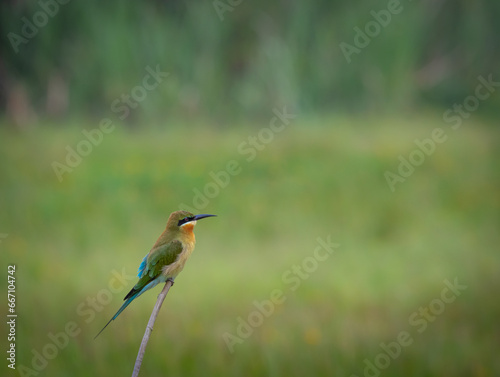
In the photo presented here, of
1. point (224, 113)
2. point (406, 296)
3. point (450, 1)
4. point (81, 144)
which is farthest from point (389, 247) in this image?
point (450, 1)

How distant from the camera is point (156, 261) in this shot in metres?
2.40

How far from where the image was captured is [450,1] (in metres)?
9.45

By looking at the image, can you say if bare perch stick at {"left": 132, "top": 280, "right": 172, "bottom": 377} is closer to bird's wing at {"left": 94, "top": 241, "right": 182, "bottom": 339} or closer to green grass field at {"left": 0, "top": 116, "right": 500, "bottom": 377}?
bird's wing at {"left": 94, "top": 241, "right": 182, "bottom": 339}

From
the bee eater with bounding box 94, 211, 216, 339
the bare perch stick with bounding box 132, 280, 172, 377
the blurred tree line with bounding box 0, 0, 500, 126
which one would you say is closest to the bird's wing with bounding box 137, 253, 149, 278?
the bee eater with bounding box 94, 211, 216, 339

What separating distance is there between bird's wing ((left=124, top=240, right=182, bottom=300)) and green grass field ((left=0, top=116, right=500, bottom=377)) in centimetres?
238

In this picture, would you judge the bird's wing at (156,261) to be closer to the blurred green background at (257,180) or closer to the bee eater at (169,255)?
the bee eater at (169,255)

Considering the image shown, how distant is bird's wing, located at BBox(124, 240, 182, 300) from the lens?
7.85ft

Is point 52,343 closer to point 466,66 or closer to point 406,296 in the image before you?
point 406,296

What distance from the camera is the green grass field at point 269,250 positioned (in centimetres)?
484

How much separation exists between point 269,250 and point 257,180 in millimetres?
1052

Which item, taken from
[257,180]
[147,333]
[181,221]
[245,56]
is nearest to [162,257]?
[181,221]

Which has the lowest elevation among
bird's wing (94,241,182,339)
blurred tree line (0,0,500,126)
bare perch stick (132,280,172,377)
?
bare perch stick (132,280,172,377)

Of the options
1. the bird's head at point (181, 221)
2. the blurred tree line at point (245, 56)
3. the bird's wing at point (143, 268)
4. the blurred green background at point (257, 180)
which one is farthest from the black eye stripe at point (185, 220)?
the blurred tree line at point (245, 56)

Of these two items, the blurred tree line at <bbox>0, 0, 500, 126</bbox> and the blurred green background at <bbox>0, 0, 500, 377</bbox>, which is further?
the blurred tree line at <bbox>0, 0, 500, 126</bbox>
